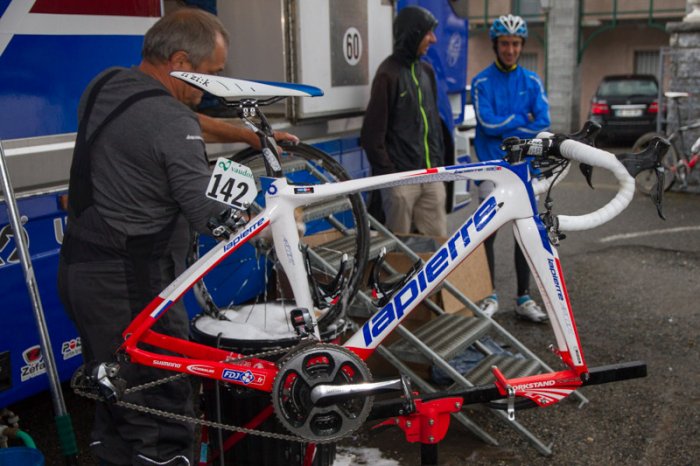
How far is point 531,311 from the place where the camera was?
18.7ft

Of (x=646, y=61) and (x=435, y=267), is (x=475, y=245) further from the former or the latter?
(x=646, y=61)

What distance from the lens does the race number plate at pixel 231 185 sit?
2648 mm

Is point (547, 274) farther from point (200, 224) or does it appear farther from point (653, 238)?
point (653, 238)

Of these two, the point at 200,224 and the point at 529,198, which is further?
the point at 529,198

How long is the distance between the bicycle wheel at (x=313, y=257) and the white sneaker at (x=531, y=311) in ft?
5.55

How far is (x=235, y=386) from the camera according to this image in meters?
2.88

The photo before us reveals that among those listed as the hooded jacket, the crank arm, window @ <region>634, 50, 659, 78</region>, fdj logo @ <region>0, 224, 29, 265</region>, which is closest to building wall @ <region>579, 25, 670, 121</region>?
window @ <region>634, 50, 659, 78</region>

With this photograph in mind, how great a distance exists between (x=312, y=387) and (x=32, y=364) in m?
1.38

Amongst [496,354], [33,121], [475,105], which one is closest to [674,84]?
[475,105]

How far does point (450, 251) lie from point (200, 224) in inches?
34.2

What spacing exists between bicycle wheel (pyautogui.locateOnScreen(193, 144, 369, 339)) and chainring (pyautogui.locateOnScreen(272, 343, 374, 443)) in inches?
14.6

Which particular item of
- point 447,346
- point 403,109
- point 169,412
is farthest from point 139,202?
point 403,109

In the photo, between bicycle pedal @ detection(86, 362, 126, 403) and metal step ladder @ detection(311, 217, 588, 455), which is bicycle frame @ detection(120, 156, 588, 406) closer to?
bicycle pedal @ detection(86, 362, 126, 403)

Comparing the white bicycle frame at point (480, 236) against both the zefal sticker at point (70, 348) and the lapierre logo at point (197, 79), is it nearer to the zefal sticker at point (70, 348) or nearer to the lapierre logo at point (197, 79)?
the lapierre logo at point (197, 79)
